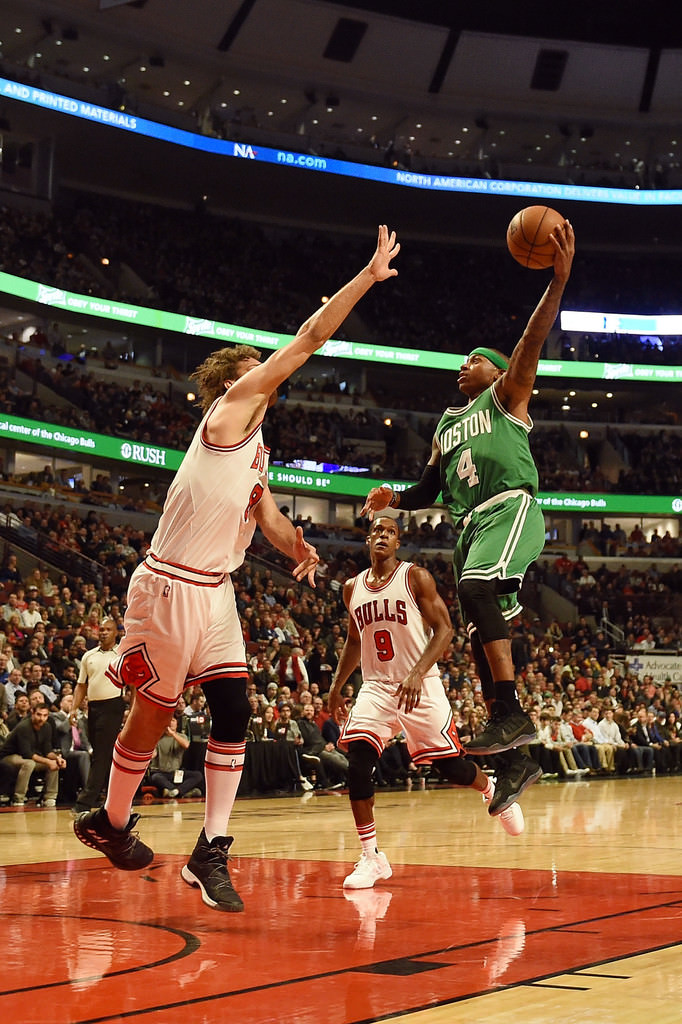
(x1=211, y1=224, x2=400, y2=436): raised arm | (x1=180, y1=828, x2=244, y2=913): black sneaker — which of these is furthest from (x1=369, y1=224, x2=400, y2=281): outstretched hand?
(x1=180, y1=828, x2=244, y2=913): black sneaker

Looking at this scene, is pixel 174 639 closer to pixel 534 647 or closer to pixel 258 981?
pixel 258 981

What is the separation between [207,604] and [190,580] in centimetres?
14

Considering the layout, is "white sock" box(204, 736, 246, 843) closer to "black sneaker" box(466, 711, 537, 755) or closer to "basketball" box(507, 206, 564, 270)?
"black sneaker" box(466, 711, 537, 755)

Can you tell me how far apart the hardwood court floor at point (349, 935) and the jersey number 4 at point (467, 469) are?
7.19ft

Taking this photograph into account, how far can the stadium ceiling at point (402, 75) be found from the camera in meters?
35.3

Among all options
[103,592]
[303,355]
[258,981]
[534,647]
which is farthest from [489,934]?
[534,647]

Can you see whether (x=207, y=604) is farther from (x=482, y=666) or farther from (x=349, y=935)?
(x=482, y=666)

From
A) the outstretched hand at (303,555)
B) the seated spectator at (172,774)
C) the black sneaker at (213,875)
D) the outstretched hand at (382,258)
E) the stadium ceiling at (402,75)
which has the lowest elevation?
the seated spectator at (172,774)

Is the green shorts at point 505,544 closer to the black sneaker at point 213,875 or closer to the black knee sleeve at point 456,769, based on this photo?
the black sneaker at point 213,875

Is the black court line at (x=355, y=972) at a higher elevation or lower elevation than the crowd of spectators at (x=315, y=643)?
lower

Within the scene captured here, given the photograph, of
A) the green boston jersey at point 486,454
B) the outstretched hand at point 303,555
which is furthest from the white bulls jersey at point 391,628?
the outstretched hand at point 303,555

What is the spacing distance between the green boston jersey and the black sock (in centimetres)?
98

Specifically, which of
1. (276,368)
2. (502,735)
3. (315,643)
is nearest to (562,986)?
(502,735)

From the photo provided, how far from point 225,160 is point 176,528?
33761 mm
